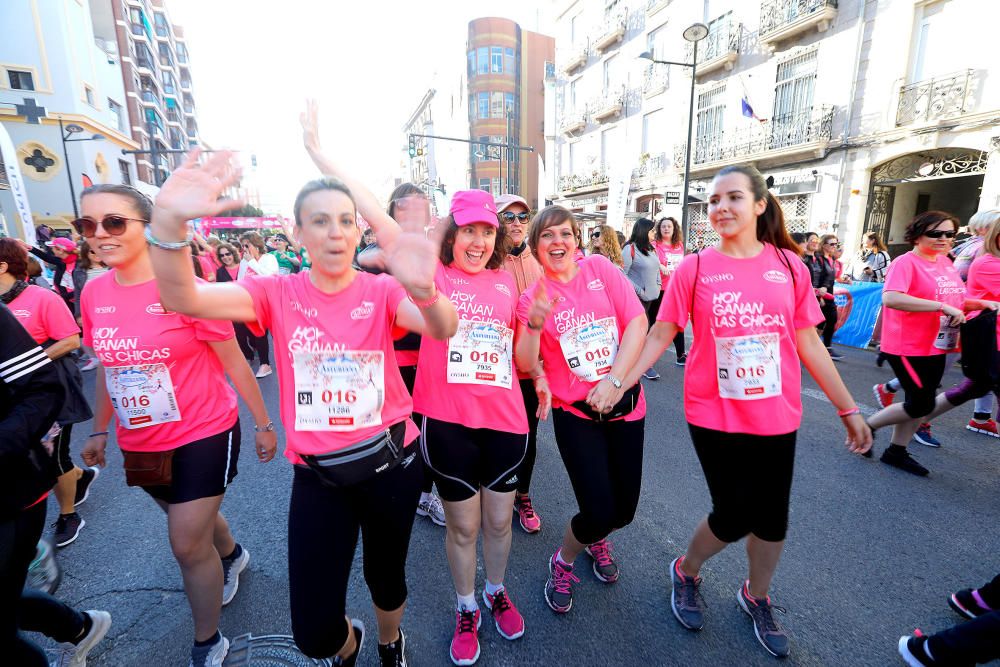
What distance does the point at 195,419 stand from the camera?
83.5 inches

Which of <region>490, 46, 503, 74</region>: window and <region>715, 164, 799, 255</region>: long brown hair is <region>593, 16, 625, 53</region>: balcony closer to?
<region>490, 46, 503, 74</region>: window

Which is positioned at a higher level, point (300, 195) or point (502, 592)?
point (300, 195)

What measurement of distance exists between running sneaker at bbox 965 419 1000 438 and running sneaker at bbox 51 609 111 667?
22.4 feet

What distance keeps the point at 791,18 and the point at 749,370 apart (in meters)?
17.8

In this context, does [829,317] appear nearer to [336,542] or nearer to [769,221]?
[769,221]

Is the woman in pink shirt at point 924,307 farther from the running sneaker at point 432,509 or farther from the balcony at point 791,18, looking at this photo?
the balcony at point 791,18

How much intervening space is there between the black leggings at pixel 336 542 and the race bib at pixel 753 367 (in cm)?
145

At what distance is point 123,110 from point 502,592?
56.8 meters

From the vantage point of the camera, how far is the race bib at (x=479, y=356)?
85.7 inches

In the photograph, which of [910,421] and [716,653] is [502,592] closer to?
[716,653]

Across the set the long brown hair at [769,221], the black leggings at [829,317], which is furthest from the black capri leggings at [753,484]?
the black leggings at [829,317]

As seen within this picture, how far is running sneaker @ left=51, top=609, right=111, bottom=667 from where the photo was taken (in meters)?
2.11

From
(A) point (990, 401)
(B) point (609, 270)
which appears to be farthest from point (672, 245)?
(B) point (609, 270)

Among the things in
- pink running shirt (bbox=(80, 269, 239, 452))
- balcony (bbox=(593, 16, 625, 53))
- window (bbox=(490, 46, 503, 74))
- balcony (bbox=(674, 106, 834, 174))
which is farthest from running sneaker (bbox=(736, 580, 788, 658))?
window (bbox=(490, 46, 503, 74))
